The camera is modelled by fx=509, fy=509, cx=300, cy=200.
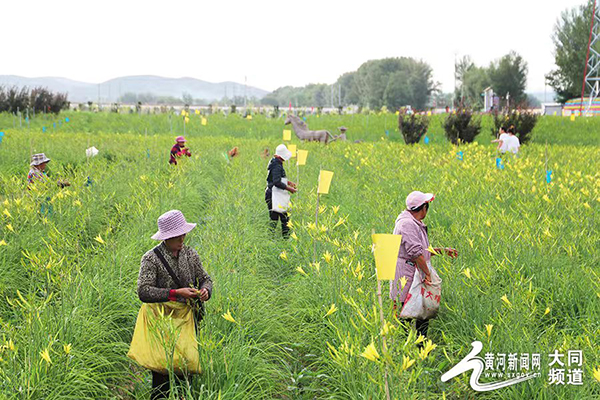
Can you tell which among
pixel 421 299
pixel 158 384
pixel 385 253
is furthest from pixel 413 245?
pixel 158 384

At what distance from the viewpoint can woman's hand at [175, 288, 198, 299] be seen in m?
2.80

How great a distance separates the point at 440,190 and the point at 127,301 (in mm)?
4829

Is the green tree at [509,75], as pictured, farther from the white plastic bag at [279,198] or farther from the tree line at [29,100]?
the white plastic bag at [279,198]

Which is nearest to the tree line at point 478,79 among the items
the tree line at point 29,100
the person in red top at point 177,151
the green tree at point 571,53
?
the green tree at point 571,53

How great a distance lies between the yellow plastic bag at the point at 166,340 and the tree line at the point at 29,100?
2289 cm

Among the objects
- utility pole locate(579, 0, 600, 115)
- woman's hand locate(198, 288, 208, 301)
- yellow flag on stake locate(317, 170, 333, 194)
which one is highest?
utility pole locate(579, 0, 600, 115)

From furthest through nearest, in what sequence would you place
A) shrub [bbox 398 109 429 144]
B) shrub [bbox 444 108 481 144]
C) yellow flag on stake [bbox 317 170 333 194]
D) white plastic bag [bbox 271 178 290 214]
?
shrub [bbox 398 109 429 144] → shrub [bbox 444 108 481 144] → white plastic bag [bbox 271 178 290 214] → yellow flag on stake [bbox 317 170 333 194]

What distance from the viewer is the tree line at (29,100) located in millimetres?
23281

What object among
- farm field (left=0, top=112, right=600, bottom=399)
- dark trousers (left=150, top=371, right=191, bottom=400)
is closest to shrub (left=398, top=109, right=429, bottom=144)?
farm field (left=0, top=112, right=600, bottom=399)

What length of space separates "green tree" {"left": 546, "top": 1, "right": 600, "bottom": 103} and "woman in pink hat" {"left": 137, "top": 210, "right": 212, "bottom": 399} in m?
40.2

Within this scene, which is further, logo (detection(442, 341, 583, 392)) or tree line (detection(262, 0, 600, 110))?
tree line (detection(262, 0, 600, 110))

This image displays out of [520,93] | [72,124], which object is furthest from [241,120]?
[520,93]

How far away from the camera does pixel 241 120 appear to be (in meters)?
24.9

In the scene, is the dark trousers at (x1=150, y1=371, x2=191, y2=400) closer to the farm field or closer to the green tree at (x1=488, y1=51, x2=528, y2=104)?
the farm field
